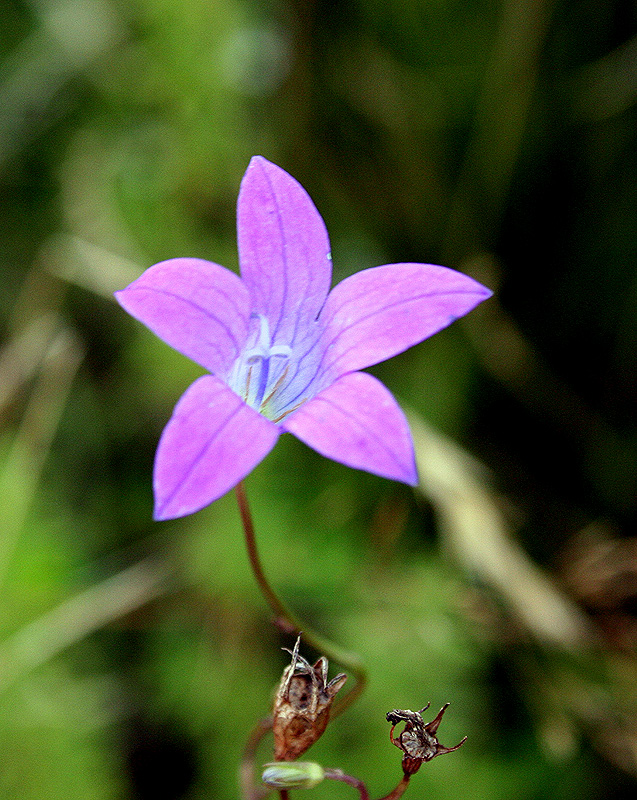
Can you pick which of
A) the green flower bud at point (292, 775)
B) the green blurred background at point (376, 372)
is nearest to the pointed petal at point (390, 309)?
the green flower bud at point (292, 775)

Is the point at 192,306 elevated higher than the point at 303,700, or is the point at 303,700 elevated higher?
the point at 192,306

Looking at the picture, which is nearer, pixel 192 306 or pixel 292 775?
pixel 292 775

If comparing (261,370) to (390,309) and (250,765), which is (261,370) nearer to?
(390,309)

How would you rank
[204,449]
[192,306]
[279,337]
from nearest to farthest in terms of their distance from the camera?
1. [204,449]
2. [192,306]
3. [279,337]

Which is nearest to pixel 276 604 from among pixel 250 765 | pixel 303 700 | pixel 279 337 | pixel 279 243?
pixel 303 700

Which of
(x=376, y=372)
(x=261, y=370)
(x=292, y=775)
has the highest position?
(x=261, y=370)

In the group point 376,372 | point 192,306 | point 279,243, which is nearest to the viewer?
point 192,306

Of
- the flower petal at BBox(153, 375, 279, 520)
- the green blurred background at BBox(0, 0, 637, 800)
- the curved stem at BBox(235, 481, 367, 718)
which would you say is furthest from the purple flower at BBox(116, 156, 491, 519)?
the green blurred background at BBox(0, 0, 637, 800)

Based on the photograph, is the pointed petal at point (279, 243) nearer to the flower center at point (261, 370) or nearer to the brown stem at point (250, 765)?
the flower center at point (261, 370)
